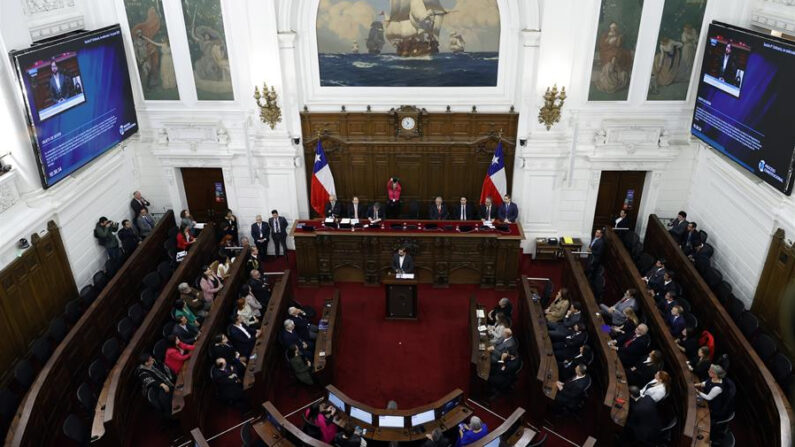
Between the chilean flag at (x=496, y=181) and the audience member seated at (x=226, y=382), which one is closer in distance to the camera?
the audience member seated at (x=226, y=382)

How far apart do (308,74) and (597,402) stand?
9065 millimetres

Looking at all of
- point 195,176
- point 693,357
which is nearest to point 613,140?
point 693,357

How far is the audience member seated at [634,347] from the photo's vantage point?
387 inches

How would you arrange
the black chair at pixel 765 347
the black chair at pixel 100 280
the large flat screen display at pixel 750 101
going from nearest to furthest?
the black chair at pixel 765 347, the large flat screen display at pixel 750 101, the black chair at pixel 100 280

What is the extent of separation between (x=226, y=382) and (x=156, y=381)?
3.41 ft

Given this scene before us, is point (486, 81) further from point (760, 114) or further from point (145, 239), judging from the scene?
point (145, 239)

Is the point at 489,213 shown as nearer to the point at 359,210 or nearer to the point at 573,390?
the point at 359,210

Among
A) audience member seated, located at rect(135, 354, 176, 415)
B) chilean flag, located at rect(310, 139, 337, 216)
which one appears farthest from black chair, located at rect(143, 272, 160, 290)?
chilean flag, located at rect(310, 139, 337, 216)

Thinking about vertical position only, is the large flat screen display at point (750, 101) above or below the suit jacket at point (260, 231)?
above

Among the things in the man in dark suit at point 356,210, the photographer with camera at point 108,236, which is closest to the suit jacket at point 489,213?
the man in dark suit at point 356,210

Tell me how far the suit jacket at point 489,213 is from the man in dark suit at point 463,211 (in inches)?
12.4

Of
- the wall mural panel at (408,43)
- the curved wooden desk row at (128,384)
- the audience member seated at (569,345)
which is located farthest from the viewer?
the wall mural panel at (408,43)

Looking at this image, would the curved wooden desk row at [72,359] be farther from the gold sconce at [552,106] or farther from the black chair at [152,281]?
the gold sconce at [552,106]

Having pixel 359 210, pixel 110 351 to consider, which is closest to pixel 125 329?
pixel 110 351
